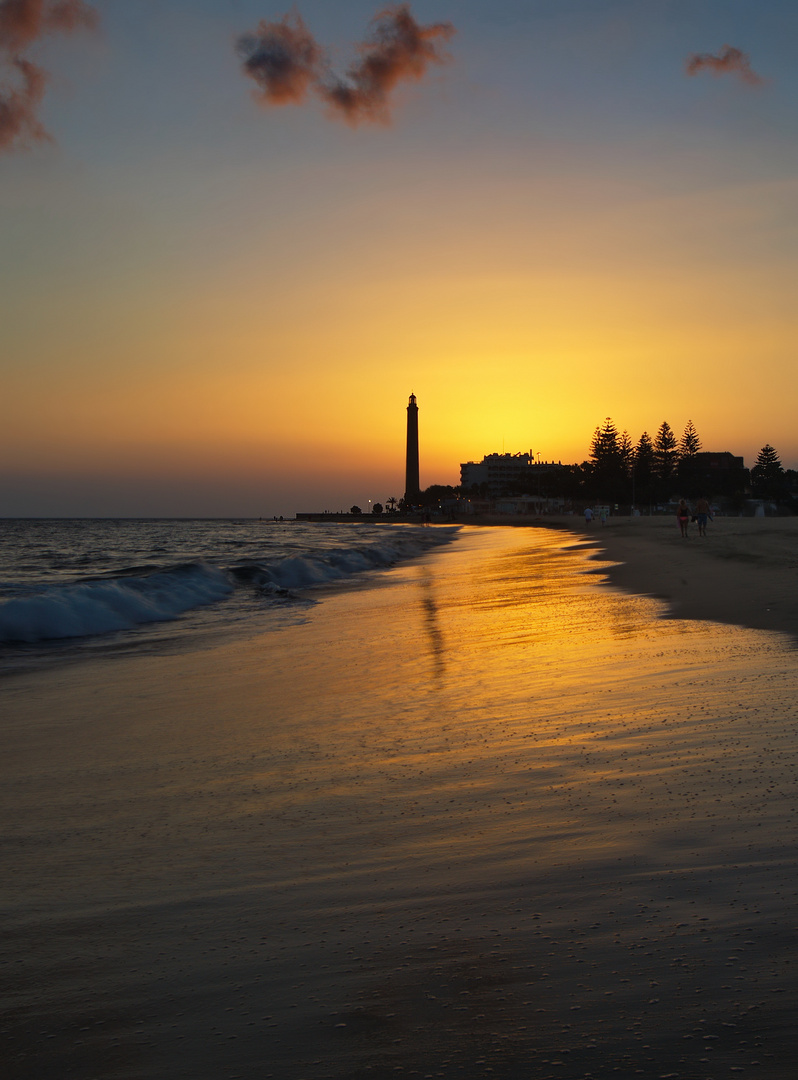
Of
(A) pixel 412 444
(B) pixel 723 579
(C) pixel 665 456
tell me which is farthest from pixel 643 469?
(B) pixel 723 579

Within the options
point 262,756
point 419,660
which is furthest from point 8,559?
point 262,756

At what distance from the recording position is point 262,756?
5.17 m

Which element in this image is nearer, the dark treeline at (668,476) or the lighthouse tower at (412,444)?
the dark treeline at (668,476)

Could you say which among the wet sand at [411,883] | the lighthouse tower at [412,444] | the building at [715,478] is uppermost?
the lighthouse tower at [412,444]

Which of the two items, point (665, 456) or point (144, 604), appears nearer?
point (144, 604)

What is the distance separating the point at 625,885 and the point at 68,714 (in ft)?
17.5

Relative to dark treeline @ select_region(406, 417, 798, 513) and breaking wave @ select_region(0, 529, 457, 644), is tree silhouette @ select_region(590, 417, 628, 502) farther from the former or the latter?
breaking wave @ select_region(0, 529, 457, 644)

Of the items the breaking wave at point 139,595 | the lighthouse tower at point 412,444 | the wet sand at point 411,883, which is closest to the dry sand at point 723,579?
the wet sand at point 411,883

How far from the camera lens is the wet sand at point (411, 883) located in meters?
2.15

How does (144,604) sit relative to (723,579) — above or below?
below

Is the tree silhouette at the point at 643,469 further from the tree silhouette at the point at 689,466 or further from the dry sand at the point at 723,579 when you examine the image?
the dry sand at the point at 723,579

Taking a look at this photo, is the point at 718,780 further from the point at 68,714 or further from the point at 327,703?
the point at 68,714

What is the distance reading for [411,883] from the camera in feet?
10.3

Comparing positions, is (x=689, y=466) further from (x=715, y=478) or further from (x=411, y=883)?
(x=411, y=883)
